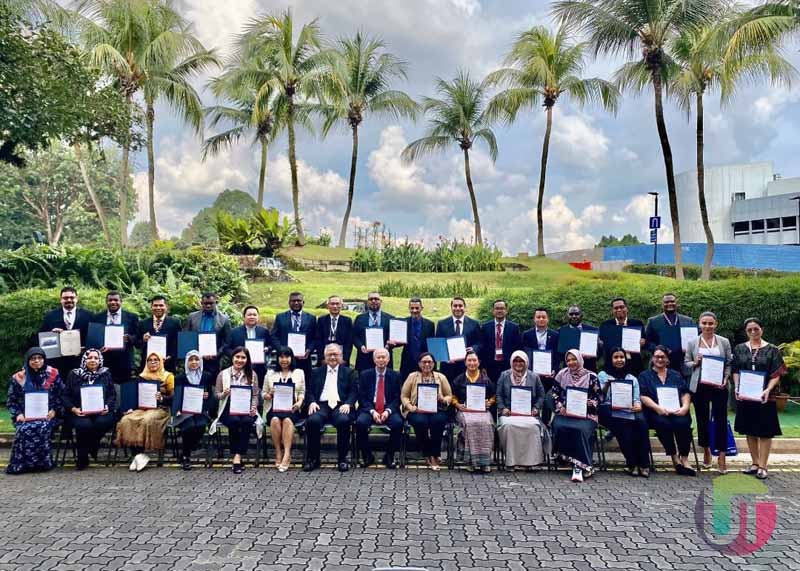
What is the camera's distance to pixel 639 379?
744cm

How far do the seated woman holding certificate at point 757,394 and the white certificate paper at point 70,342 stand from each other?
27.3 feet

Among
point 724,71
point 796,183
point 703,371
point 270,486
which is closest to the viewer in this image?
point 270,486

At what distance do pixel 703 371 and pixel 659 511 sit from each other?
2.29 metres

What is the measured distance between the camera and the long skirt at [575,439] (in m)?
6.91

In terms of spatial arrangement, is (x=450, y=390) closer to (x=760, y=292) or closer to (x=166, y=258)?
(x=760, y=292)

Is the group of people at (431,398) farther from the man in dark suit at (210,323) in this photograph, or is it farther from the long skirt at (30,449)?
the man in dark suit at (210,323)

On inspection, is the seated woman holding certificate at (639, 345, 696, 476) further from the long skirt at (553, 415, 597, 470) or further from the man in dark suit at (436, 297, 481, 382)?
the man in dark suit at (436, 297, 481, 382)

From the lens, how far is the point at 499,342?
851 cm

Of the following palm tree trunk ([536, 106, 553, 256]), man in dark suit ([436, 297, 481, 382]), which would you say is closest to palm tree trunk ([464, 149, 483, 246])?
palm tree trunk ([536, 106, 553, 256])

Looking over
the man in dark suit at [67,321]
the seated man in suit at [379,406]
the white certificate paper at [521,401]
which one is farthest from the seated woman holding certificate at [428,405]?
the man in dark suit at [67,321]

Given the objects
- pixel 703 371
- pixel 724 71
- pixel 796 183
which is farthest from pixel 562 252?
pixel 703 371

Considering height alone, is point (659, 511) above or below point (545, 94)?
below

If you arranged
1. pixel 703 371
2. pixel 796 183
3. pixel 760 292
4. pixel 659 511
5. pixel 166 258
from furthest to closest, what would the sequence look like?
1. pixel 796 183
2. pixel 166 258
3. pixel 760 292
4. pixel 703 371
5. pixel 659 511

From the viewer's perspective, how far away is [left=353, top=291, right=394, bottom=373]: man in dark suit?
8532 millimetres
